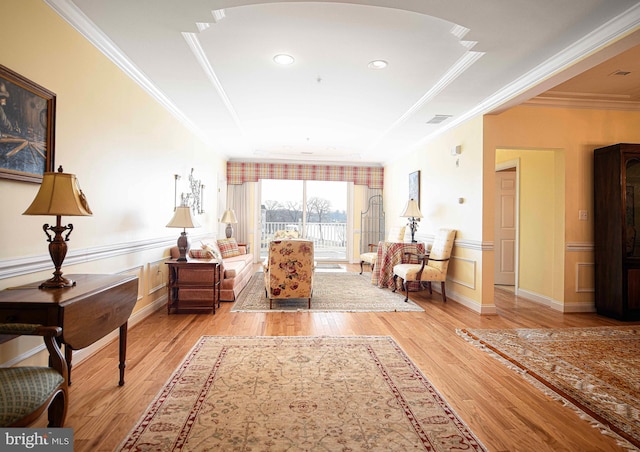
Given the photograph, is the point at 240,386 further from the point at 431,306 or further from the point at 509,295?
the point at 509,295

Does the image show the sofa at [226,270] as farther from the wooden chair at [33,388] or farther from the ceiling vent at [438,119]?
the ceiling vent at [438,119]

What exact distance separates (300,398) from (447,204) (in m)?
3.71

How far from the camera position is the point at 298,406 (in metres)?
1.84

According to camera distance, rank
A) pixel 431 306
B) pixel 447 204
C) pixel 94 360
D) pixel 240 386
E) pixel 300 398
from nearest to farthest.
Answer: pixel 300 398, pixel 240 386, pixel 94 360, pixel 431 306, pixel 447 204

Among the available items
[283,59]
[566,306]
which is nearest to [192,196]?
[283,59]

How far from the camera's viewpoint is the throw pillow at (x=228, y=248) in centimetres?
566

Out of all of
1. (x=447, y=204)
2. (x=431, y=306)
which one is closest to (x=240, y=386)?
(x=431, y=306)

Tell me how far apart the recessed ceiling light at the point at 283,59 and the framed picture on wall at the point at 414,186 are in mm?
3491

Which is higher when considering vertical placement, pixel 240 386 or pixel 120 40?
pixel 120 40

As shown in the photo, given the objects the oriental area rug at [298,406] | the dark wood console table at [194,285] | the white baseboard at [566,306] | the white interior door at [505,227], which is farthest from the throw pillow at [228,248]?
the white baseboard at [566,306]

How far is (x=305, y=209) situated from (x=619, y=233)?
5756 millimetres

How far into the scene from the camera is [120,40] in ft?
8.30

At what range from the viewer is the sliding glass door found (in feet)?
26.2

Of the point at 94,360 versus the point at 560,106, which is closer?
the point at 94,360
